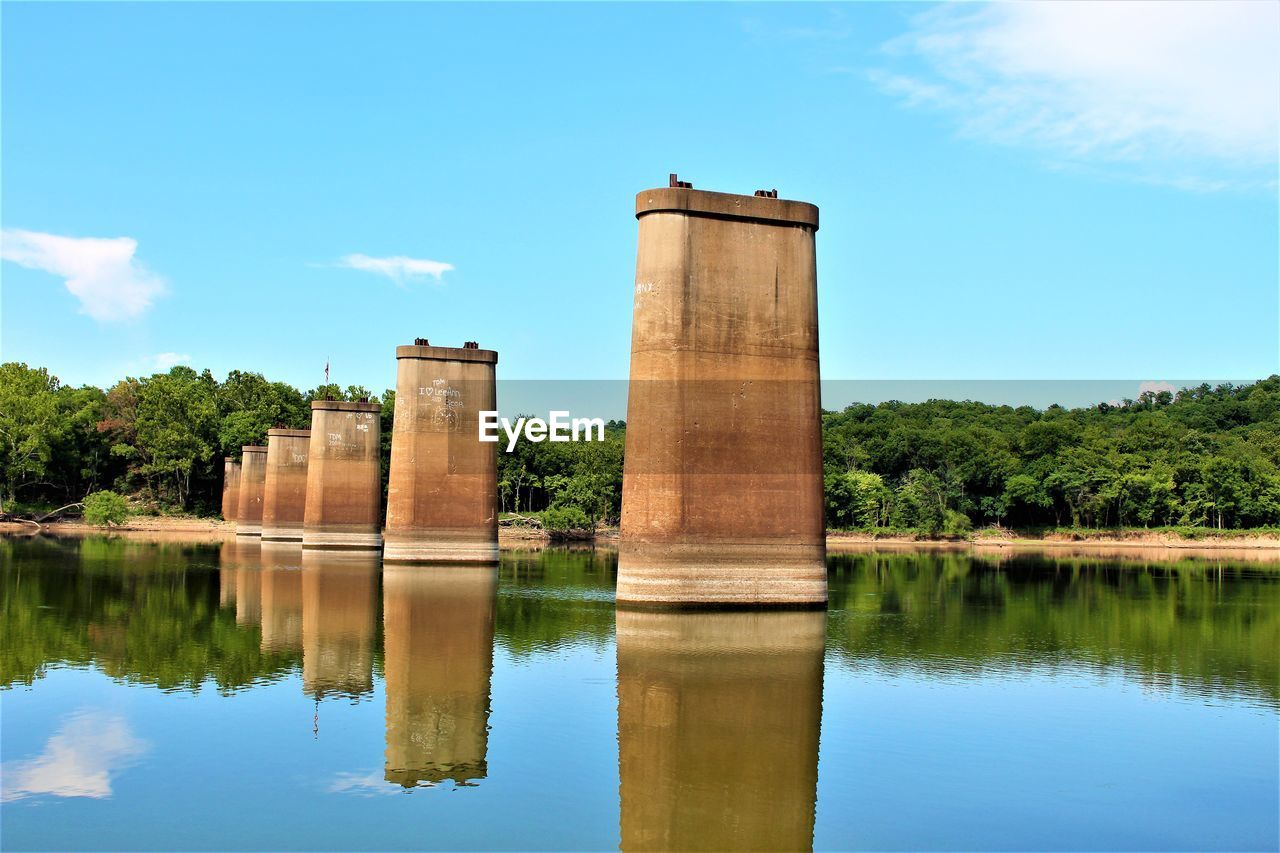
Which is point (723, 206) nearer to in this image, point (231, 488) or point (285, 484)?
point (285, 484)

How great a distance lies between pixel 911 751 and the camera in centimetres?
1616

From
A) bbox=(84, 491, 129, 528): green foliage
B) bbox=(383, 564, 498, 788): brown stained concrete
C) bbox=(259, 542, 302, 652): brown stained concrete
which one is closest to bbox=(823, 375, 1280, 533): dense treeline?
bbox=(259, 542, 302, 652): brown stained concrete

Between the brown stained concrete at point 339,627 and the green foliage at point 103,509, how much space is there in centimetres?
4346

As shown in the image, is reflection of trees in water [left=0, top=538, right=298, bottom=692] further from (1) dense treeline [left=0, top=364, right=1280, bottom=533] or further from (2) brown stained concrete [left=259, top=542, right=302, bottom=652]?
(1) dense treeline [left=0, top=364, right=1280, bottom=533]

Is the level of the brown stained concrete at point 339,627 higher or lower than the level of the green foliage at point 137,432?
lower

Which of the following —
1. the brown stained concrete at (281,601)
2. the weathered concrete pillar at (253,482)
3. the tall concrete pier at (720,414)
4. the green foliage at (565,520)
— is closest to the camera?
the brown stained concrete at (281,601)

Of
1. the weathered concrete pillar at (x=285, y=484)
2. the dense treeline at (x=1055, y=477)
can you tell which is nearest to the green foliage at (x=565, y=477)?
the dense treeline at (x=1055, y=477)

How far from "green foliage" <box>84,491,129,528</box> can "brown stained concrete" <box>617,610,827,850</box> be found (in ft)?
227

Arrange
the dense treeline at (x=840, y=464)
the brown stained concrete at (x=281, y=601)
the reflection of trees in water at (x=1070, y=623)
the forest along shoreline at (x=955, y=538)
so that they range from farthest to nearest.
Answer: the dense treeline at (x=840, y=464) → the forest along shoreline at (x=955, y=538) → the brown stained concrete at (x=281, y=601) → the reflection of trees in water at (x=1070, y=623)

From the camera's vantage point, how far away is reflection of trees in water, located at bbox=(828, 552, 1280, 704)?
24172 millimetres

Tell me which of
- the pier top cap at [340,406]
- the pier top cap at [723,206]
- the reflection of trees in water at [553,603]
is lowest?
the reflection of trees in water at [553,603]

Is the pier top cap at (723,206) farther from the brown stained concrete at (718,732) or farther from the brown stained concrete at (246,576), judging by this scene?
the brown stained concrete at (246,576)

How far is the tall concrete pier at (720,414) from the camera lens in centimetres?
2823

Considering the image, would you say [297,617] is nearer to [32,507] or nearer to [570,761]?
[570,761]
